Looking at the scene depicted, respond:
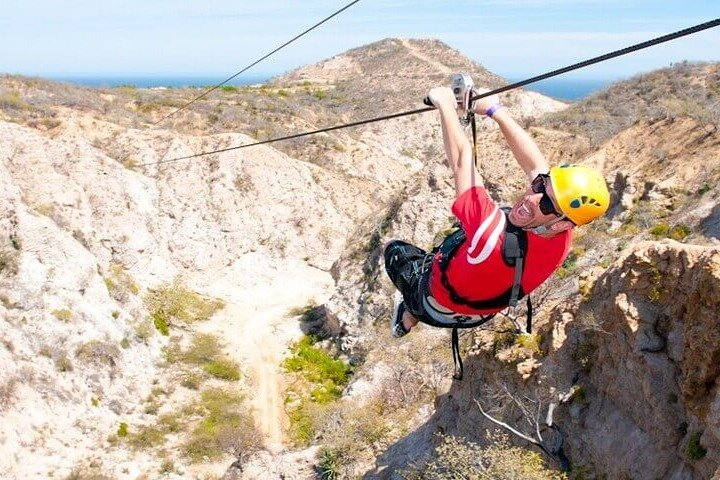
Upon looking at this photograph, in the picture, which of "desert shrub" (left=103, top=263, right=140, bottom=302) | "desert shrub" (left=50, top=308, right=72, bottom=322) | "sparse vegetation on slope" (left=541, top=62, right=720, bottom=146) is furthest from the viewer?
"desert shrub" (left=103, top=263, right=140, bottom=302)

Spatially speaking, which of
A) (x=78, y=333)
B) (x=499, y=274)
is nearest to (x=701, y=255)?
(x=499, y=274)

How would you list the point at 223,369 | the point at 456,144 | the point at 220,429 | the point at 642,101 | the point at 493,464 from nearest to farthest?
the point at 456,144
the point at 493,464
the point at 220,429
the point at 223,369
the point at 642,101

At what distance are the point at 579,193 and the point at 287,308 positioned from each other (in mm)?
28503

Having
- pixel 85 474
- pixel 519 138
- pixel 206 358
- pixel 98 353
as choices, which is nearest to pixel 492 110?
pixel 519 138

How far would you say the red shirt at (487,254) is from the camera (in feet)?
13.5

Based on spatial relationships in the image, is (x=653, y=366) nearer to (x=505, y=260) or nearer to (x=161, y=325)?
(x=505, y=260)

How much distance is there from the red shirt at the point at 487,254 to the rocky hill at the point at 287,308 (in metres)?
4.83

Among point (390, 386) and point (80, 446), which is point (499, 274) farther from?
point (80, 446)

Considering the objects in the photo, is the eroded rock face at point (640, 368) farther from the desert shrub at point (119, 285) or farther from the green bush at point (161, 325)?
the desert shrub at point (119, 285)

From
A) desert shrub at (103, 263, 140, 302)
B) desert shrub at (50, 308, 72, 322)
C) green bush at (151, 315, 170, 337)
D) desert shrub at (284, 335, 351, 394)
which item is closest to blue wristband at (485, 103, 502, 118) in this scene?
desert shrub at (284, 335, 351, 394)

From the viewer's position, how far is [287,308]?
31.4m

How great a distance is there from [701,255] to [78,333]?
71.5ft

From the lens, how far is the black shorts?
5495 millimetres

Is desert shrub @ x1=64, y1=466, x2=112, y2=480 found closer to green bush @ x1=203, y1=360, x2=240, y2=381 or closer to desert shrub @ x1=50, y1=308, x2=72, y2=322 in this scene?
desert shrub @ x1=50, y1=308, x2=72, y2=322
